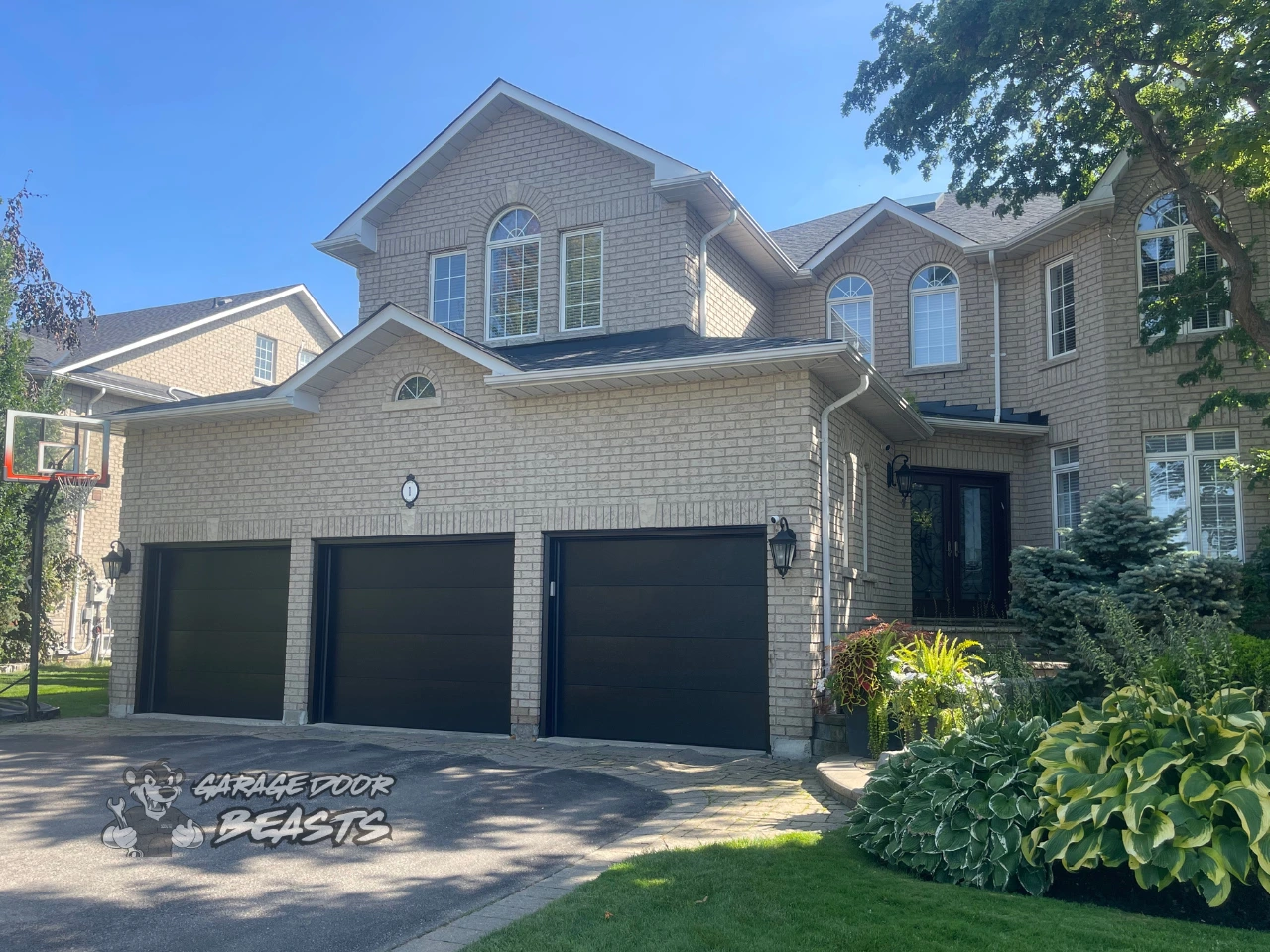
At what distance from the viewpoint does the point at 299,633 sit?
12039mm

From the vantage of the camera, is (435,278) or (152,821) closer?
(152,821)

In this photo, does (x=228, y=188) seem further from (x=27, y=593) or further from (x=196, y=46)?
(x=27, y=593)

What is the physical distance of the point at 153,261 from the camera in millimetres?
25266

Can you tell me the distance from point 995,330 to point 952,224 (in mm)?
2630

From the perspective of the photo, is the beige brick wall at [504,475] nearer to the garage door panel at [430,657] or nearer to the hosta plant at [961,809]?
the garage door panel at [430,657]

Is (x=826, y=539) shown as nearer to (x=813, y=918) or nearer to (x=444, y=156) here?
(x=813, y=918)

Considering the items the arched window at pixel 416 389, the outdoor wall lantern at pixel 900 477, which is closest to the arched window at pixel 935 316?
the outdoor wall lantern at pixel 900 477

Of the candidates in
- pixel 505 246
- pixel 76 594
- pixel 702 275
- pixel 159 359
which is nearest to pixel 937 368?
pixel 702 275

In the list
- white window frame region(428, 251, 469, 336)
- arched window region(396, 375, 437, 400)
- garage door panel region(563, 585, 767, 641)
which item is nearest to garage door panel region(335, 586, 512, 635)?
garage door panel region(563, 585, 767, 641)

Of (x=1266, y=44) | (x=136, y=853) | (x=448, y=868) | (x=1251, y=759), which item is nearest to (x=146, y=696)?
(x=136, y=853)

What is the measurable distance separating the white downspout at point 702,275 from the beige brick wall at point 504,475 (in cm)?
268

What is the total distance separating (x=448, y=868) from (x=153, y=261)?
23722mm

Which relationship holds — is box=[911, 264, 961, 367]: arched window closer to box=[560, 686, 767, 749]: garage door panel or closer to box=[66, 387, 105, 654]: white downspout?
box=[560, 686, 767, 749]: garage door panel

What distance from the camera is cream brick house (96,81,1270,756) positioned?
1024 cm
